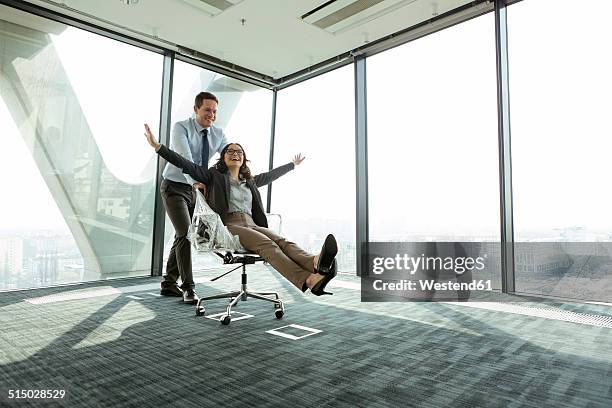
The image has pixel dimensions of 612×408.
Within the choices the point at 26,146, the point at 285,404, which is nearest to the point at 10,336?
the point at 285,404

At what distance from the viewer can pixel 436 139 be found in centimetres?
409

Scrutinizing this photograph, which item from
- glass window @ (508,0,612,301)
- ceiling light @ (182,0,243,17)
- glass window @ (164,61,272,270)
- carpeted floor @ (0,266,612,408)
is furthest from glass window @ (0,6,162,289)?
glass window @ (508,0,612,301)

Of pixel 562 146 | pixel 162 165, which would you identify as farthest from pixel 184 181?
pixel 562 146

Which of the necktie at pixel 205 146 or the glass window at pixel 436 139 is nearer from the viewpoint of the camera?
the necktie at pixel 205 146

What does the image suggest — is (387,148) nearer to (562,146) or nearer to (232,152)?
(562,146)

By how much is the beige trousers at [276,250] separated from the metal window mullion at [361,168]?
2101mm

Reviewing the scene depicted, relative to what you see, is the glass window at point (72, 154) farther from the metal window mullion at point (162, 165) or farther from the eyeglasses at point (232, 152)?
the eyeglasses at point (232, 152)

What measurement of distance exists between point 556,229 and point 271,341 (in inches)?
104

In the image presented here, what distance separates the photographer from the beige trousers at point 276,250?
2.24 meters

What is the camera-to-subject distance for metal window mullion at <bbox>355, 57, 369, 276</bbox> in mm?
4559

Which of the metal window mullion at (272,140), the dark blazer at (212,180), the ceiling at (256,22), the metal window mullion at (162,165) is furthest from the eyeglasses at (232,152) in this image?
the metal window mullion at (272,140)

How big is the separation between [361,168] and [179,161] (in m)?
2.48

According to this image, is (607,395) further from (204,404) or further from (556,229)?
(556,229)

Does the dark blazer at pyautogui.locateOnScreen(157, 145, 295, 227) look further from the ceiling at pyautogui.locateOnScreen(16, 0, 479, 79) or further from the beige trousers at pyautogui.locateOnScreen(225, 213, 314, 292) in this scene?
the ceiling at pyautogui.locateOnScreen(16, 0, 479, 79)
